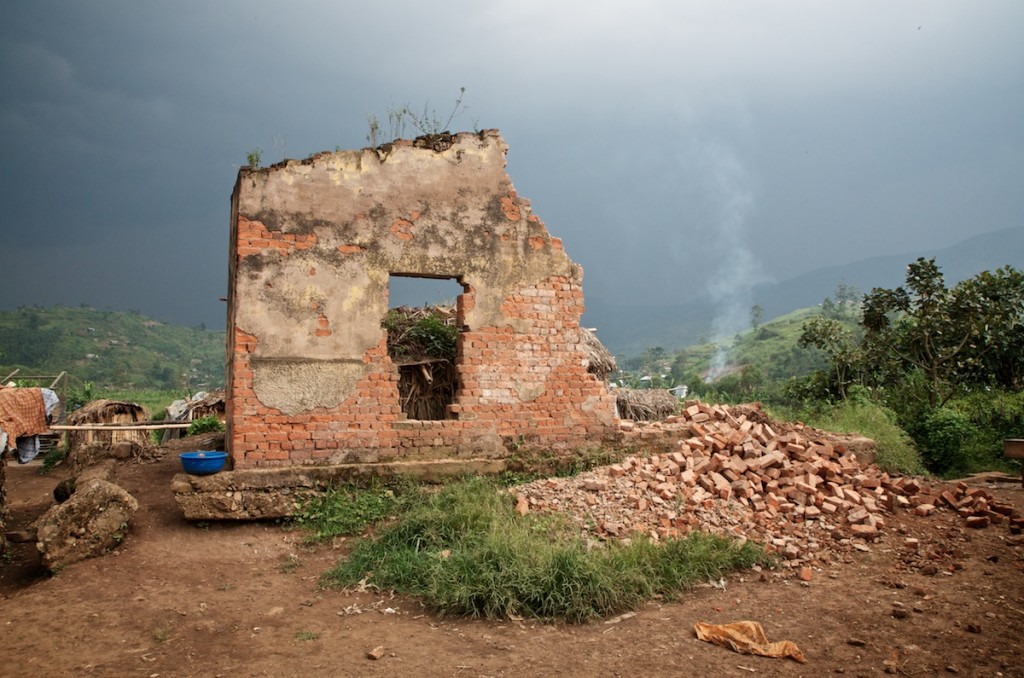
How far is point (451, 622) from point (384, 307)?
3.96 meters

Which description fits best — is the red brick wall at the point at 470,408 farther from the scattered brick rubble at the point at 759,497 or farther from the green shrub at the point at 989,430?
the green shrub at the point at 989,430

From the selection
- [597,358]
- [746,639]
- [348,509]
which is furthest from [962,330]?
[348,509]

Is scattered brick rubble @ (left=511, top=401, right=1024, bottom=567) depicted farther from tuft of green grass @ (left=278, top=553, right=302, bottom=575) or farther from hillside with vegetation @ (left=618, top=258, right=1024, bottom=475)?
hillside with vegetation @ (left=618, top=258, right=1024, bottom=475)

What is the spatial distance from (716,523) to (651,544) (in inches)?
42.1

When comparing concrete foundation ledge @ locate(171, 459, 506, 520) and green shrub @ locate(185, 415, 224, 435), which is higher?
green shrub @ locate(185, 415, 224, 435)

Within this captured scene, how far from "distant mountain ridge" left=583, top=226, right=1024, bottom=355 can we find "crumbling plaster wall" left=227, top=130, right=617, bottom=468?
143 metres

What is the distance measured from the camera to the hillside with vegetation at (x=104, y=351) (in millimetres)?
40156

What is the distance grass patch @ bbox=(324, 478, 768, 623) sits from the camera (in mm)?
5617

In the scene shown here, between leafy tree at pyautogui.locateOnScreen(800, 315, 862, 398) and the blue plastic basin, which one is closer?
the blue plastic basin

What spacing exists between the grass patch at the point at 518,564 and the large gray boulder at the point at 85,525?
245 centimetres

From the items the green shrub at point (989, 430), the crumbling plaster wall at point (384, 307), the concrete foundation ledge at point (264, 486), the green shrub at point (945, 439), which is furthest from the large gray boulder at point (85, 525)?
the green shrub at point (989, 430)

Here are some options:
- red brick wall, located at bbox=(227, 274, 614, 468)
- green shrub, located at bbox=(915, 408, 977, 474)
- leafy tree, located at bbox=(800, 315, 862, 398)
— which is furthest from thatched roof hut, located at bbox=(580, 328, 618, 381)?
leafy tree, located at bbox=(800, 315, 862, 398)

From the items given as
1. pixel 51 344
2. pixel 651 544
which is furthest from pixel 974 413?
pixel 51 344

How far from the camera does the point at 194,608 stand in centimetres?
594
